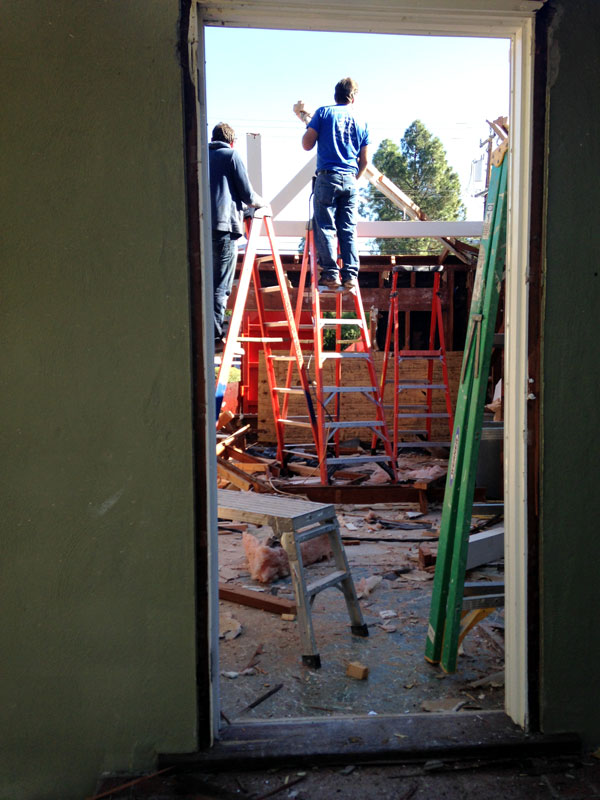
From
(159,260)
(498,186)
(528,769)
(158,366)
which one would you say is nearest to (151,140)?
(159,260)

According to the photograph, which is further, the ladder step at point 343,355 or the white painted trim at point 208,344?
the ladder step at point 343,355

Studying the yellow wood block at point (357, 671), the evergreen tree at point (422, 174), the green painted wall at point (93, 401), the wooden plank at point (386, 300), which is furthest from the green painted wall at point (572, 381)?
the evergreen tree at point (422, 174)

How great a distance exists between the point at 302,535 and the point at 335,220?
3559 millimetres

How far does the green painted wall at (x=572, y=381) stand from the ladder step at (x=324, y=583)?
45.2 inches

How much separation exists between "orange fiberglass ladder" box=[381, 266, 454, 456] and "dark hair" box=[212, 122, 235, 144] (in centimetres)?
270

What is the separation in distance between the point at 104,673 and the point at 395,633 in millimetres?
1745

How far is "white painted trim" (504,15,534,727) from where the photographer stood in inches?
81.7

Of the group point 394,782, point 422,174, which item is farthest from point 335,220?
point 422,174

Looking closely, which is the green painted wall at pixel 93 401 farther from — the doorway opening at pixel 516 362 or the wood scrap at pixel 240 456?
the wood scrap at pixel 240 456

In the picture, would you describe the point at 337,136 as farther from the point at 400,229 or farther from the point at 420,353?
the point at 420,353

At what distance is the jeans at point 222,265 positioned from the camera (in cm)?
450

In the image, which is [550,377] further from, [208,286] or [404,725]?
[404,725]

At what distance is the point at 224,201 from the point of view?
4.48m

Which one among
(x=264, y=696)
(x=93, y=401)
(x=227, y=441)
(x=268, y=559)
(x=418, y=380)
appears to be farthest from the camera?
(x=418, y=380)
